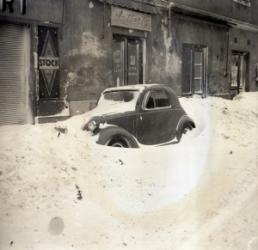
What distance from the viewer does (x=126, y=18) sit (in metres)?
2.75

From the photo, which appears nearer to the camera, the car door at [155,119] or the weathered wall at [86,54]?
the weathered wall at [86,54]

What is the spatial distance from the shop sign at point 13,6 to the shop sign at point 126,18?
0.60 meters

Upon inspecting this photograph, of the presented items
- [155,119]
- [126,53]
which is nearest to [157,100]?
[155,119]

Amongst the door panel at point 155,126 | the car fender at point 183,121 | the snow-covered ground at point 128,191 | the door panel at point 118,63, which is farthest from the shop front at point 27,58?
the car fender at point 183,121

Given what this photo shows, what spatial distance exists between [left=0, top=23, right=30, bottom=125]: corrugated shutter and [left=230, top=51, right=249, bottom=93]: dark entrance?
1637mm

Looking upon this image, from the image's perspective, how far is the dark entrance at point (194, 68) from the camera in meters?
3.08

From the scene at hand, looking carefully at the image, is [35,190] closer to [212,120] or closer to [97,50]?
[97,50]

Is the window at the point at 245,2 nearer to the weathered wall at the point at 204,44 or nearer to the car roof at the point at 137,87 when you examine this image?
the weathered wall at the point at 204,44

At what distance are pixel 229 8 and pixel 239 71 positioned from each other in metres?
0.46

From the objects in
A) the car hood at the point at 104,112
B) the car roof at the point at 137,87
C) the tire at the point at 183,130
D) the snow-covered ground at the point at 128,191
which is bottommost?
the snow-covered ground at the point at 128,191

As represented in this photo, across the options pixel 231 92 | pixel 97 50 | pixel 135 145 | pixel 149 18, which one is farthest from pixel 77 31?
pixel 231 92

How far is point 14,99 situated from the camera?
2.34 meters

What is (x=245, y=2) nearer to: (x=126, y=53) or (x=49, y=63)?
(x=126, y=53)

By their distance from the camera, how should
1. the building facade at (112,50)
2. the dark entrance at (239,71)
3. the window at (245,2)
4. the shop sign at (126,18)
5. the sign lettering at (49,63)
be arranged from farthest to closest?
the dark entrance at (239,71)
the window at (245,2)
the shop sign at (126,18)
the sign lettering at (49,63)
the building facade at (112,50)
